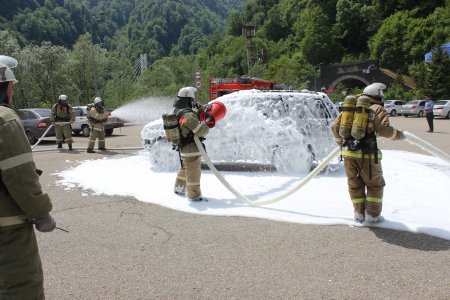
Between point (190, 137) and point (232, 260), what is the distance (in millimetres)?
2515

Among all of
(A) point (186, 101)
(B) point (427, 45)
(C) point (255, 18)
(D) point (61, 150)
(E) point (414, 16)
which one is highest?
(C) point (255, 18)

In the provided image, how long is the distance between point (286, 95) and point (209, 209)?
3257 mm

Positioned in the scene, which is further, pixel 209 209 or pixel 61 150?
pixel 61 150

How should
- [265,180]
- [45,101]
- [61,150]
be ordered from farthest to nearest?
[45,101] → [61,150] → [265,180]

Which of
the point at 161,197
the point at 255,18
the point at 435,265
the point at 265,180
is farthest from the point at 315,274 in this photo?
the point at 255,18

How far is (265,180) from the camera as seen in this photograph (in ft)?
24.7

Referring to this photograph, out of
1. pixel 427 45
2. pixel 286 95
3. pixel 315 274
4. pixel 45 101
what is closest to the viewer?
pixel 315 274

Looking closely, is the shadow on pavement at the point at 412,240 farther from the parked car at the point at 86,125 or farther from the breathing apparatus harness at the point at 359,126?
the parked car at the point at 86,125

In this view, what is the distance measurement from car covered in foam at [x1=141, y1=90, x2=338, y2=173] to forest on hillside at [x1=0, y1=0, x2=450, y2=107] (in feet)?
74.1

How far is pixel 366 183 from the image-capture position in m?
4.81

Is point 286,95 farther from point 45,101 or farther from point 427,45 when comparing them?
point 427,45

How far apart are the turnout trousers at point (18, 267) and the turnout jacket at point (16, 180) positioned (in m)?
0.06

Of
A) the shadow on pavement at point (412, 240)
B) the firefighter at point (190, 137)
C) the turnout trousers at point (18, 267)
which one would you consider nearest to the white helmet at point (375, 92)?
the shadow on pavement at point (412, 240)

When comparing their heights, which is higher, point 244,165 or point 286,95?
point 286,95
